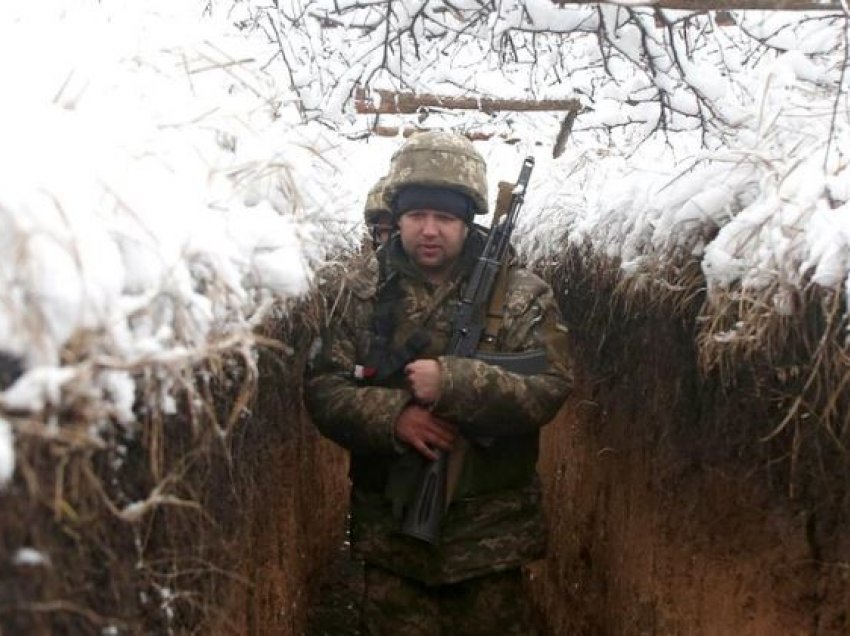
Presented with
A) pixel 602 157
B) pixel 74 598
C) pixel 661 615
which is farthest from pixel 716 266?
pixel 602 157

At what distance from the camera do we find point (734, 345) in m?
2.53

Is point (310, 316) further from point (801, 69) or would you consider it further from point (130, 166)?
point (801, 69)

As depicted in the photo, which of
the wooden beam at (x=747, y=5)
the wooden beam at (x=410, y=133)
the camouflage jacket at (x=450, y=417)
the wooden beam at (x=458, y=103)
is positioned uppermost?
the wooden beam at (x=410, y=133)

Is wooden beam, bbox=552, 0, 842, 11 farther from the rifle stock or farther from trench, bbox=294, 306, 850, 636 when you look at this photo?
trench, bbox=294, 306, 850, 636

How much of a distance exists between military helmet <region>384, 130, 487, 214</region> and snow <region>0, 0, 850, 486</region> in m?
0.31

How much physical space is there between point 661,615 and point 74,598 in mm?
2825

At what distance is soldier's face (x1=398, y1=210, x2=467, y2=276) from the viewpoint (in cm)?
337

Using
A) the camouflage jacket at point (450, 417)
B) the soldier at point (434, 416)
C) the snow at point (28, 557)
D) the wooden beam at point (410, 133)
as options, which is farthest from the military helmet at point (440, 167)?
the wooden beam at point (410, 133)

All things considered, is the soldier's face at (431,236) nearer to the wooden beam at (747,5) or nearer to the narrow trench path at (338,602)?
the wooden beam at (747,5)

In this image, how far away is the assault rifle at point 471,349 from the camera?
321cm

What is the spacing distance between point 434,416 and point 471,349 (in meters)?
0.30

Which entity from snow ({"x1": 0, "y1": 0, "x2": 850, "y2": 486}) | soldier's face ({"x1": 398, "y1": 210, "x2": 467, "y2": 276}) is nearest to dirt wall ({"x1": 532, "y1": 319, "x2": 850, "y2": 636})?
snow ({"x1": 0, "y1": 0, "x2": 850, "y2": 486})

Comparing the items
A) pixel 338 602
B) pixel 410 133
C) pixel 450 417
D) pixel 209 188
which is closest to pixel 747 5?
pixel 450 417

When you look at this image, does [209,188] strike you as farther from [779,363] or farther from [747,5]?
[747,5]
